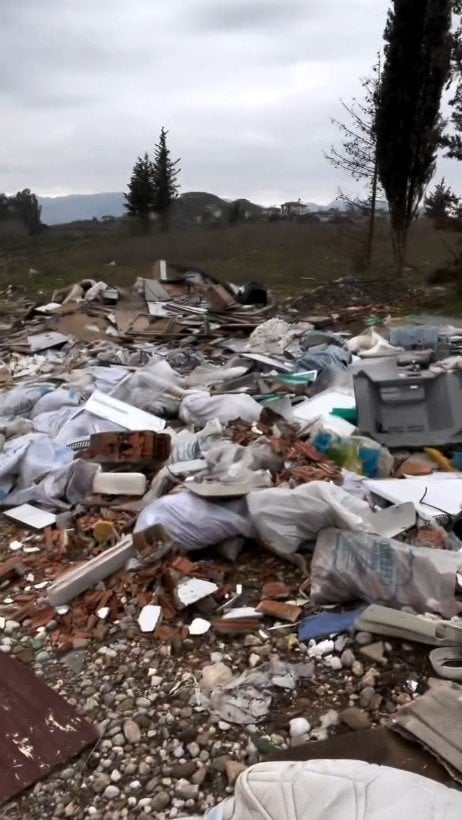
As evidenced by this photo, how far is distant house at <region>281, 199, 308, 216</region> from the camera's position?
16766mm

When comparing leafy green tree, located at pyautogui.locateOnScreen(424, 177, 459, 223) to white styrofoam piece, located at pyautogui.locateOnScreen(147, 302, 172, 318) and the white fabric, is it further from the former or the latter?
the white fabric

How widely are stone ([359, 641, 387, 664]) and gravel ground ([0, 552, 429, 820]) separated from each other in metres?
0.02

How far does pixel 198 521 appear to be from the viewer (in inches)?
128

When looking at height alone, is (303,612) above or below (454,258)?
below

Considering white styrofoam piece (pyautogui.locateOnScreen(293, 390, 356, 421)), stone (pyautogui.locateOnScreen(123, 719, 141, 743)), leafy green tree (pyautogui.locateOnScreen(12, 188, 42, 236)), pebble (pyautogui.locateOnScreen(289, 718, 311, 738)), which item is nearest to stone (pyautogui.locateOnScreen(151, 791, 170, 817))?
stone (pyautogui.locateOnScreen(123, 719, 141, 743))

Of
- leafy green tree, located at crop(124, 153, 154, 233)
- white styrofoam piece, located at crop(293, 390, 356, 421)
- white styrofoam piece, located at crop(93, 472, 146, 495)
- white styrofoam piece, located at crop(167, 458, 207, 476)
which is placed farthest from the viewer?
leafy green tree, located at crop(124, 153, 154, 233)

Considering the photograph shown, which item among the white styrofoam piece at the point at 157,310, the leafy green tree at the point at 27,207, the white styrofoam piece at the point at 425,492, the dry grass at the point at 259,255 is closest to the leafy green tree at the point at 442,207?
the dry grass at the point at 259,255

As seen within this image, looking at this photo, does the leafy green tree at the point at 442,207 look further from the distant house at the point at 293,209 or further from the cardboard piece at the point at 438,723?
the cardboard piece at the point at 438,723

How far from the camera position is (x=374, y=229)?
15273mm

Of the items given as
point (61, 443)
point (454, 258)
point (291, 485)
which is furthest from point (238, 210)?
point (291, 485)

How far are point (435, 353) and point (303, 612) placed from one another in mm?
3026

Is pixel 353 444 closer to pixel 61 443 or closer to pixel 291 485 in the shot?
pixel 291 485

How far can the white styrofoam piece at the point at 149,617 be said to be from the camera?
2854mm

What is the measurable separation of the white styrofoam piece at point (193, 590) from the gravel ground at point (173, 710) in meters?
0.19
